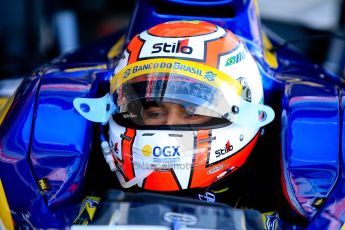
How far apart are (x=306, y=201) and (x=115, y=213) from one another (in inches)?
22.7

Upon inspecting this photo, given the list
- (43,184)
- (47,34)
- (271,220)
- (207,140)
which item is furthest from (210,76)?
(47,34)

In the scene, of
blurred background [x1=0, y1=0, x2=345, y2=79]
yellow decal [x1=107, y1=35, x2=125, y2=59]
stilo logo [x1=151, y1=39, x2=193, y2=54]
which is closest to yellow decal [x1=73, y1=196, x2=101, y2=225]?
stilo logo [x1=151, y1=39, x2=193, y2=54]

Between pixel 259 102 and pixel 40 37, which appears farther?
pixel 40 37

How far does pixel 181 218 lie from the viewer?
1733 mm

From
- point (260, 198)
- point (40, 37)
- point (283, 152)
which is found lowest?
point (40, 37)

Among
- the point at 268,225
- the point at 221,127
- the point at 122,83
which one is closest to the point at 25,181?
the point at 122,83

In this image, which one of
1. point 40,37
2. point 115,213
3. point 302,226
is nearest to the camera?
point 115,213

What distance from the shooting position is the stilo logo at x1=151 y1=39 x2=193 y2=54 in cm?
206

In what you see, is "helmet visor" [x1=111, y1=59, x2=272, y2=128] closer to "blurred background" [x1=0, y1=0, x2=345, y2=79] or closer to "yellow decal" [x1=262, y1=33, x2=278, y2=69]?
"yellow decal" [x1=262, y1=33, x2=278, y2=69]

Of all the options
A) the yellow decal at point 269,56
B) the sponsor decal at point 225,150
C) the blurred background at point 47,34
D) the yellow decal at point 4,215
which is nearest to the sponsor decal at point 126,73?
the sponsor decal at point 225,150

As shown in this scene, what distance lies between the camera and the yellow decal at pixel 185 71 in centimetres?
200

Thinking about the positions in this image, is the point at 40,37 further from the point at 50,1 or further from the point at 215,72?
the point at 215,72

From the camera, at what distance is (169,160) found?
199cm

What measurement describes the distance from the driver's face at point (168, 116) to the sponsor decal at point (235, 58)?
0.62 ft
